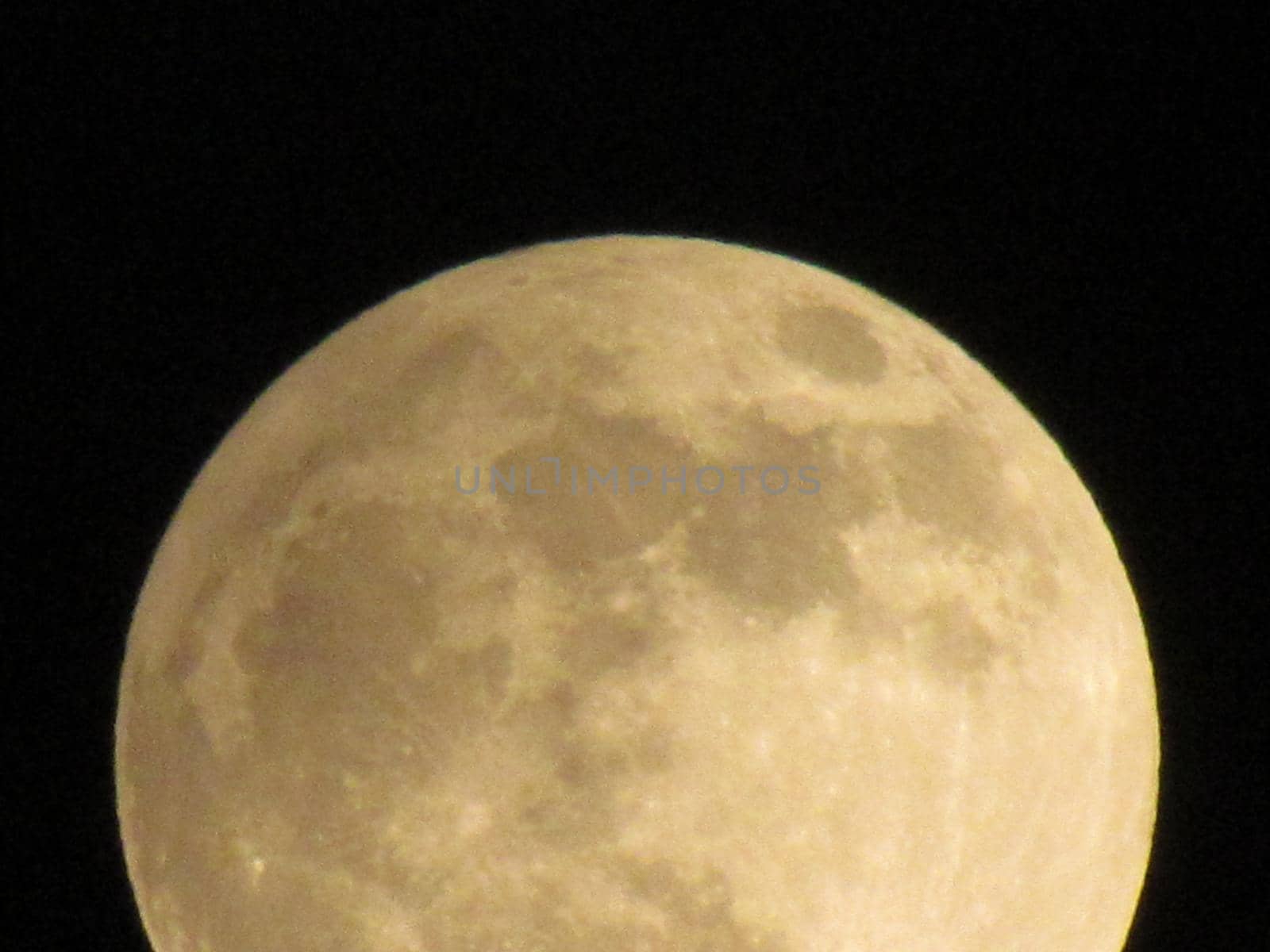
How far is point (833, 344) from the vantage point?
3.32 metres

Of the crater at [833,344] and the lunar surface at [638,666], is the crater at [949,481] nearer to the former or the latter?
the lunar surface at [638,666]

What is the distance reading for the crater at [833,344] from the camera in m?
3.26

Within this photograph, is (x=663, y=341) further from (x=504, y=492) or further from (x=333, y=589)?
(x=333, y=589)

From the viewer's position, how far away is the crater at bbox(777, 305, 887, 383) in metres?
3.26

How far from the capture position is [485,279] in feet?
11.7

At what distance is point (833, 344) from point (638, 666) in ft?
3.10

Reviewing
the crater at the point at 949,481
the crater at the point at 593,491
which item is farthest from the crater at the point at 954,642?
the crater at the point at 593,491

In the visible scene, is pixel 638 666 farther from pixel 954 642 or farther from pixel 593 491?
pixel 954 642

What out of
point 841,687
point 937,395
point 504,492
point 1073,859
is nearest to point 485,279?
point 504,492

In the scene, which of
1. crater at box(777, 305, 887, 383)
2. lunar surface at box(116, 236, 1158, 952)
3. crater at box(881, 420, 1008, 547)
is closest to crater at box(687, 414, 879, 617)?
lunar surface at box(116, 236, 1158, 952)

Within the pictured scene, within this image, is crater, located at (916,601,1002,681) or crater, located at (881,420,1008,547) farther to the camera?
crater, located at (881,420,1008,547)

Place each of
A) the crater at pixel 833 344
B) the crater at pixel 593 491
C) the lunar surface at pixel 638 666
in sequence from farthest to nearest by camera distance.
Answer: the crater at pixel 833 344, the crater at pixel 593 491, the lunar surface at pixel 638 666

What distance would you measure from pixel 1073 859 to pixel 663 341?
1422 mm

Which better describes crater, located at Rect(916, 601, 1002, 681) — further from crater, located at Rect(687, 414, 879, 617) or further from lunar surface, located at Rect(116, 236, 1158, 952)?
crater, located at Rect(687, 414, 879, 617)
